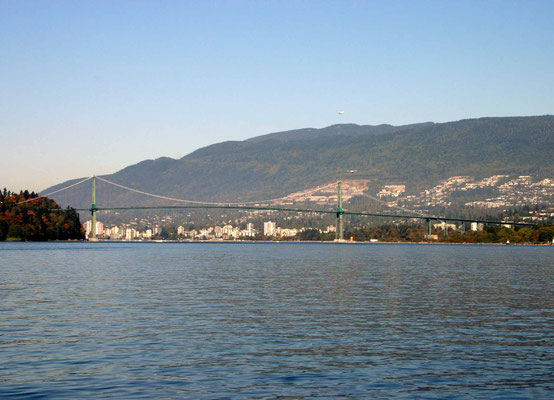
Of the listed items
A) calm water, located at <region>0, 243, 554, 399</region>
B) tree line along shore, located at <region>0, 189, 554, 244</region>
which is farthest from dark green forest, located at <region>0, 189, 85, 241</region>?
calm water, located at <region>0, 243, 554, 399</region>

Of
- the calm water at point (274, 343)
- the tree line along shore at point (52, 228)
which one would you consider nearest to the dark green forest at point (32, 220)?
the tree line along shore at point (52, 228)

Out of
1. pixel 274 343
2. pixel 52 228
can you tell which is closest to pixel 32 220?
pixel 52 228

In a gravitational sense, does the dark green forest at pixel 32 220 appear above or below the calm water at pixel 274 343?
above

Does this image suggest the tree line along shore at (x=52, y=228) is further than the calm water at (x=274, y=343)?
Yes

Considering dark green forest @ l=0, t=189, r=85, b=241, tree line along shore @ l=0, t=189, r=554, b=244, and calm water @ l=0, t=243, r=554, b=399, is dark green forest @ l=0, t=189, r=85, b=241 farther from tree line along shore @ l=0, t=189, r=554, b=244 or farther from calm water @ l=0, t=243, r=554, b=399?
calm water @ l=0, t=243, r=554, b=399

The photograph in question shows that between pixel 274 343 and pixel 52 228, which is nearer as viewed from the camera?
pixel 274 343

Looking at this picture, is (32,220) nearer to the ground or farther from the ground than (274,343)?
farther from the ground

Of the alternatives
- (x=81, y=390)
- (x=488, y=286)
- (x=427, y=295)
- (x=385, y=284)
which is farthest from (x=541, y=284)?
(x=81, y=390)

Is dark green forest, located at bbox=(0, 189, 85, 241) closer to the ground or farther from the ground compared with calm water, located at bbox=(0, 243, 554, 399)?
farther from the ground

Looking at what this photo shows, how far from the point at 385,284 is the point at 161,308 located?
1255 cm

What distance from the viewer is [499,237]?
147250 millimetres

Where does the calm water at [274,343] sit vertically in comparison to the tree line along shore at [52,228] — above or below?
below

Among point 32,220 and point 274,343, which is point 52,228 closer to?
point 32,220

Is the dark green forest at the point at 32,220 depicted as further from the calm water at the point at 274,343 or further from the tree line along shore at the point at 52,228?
the calm water at the point at 274,343
